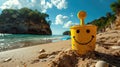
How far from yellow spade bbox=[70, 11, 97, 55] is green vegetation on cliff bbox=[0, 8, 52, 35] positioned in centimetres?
8021

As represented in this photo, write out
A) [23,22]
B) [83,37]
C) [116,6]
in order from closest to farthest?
[83,37] < [116,6] < [23,22]

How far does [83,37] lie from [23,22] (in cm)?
8455

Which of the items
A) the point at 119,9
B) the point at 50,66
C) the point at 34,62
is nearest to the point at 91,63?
the point at 50,66

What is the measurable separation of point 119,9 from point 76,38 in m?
31.9

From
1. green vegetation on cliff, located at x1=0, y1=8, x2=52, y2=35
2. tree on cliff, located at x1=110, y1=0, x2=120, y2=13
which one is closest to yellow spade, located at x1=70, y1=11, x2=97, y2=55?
tree on cliff, located at x1=110, y1=0, x2=120, y2=13

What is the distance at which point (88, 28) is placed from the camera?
339 centimetres

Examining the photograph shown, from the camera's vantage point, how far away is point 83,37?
11.2 ft

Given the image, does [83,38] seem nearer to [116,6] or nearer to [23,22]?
[116,6]

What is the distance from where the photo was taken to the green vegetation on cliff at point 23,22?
83.1 meters

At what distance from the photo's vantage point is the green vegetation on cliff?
8313cm

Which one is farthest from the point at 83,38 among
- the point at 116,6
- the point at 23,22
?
the point at 23,22

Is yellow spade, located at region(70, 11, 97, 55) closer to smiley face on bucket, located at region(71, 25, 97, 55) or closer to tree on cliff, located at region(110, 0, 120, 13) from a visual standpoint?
smiley face on bucket, located at region(71, 25, 97, 55)

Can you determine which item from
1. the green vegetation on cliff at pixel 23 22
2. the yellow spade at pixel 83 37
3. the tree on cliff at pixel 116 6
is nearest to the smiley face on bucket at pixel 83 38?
the yellow spade at pixel 83 37

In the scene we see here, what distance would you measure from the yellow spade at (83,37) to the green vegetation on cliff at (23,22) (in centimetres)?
8021
